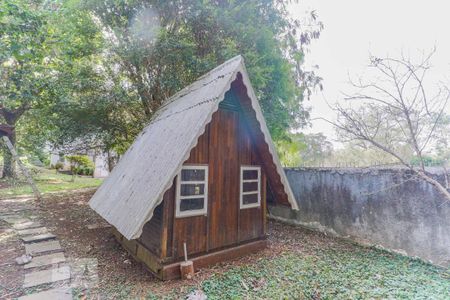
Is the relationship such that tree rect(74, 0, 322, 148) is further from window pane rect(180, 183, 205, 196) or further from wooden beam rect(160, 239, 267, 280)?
wooden beam rect(160, 239, 267, 280)

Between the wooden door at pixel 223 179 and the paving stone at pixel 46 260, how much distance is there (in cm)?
353

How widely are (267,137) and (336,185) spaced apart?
3.53m

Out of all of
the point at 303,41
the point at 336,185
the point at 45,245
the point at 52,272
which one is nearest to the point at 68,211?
the point at 45,245

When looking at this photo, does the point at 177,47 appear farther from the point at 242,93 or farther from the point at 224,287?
the point at 224,287

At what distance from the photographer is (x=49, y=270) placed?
203 inches

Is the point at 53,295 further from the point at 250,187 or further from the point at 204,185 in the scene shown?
the point at 250,187

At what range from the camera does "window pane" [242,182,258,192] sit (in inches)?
246

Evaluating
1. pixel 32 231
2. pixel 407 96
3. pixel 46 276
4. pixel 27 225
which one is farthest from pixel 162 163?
pixel 27 225

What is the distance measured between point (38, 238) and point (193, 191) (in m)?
4.77

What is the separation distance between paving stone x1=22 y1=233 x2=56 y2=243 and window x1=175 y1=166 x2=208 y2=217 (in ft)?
14.8

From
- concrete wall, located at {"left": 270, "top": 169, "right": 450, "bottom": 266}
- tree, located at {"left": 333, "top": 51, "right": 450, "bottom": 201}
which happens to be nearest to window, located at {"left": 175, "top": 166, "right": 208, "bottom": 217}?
tree, located at {"left": 333, "top": 51, "right": 450, "bottom": 201}

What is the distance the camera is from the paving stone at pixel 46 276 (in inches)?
184

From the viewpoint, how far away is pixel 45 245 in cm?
642

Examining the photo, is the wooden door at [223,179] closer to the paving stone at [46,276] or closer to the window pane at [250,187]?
the window pane at [250,187]
